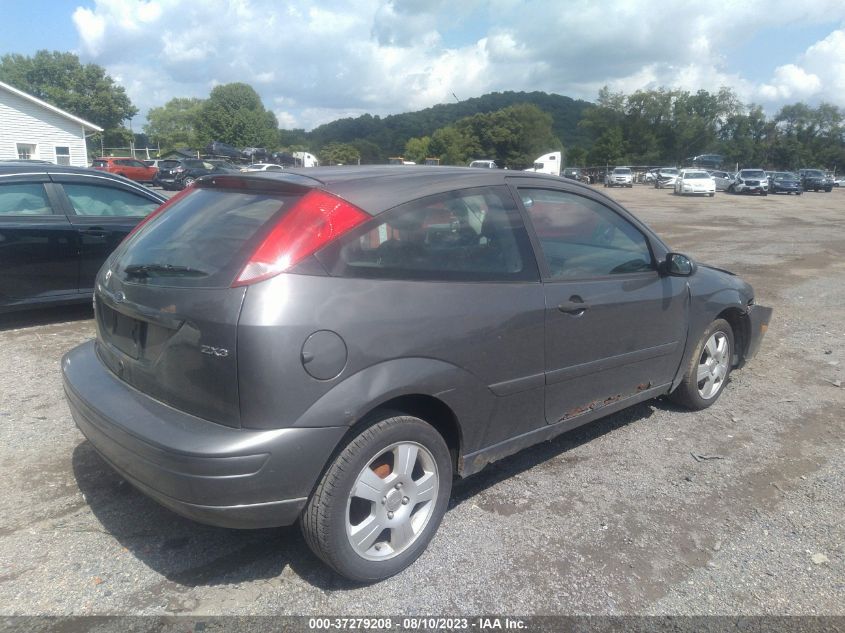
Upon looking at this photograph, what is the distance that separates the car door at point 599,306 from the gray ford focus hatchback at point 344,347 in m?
0.02

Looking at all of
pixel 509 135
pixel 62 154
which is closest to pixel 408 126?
pixel 509 135

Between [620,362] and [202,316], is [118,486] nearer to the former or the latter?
[202,316]

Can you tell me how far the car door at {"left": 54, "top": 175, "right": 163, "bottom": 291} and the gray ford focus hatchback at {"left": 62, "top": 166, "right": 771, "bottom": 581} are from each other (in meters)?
3.61

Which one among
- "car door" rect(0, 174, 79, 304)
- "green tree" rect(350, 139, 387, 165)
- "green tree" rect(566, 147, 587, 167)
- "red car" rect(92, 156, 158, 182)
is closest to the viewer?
"car door" rect(0, 174, 79, 304)

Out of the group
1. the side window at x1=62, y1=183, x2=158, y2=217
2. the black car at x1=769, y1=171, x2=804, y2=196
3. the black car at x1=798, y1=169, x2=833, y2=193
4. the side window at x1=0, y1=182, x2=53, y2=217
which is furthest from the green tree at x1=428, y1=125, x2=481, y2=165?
the side window at x1=0, y1=182, x2=53, y2=217

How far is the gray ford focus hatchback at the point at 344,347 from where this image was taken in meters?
2.52

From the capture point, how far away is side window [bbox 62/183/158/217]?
6859 mm

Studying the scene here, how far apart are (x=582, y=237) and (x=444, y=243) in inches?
46.9

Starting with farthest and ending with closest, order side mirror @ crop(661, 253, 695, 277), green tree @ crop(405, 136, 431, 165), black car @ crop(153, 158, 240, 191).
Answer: green tree @ crop(405, 136, 431, 165) → black car @ crop(153, 158, 240, 191) → side mirror @ crop(661, 253, 695, 277)

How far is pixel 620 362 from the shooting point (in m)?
3.91

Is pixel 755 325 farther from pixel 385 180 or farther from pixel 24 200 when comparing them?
pixel 24 200

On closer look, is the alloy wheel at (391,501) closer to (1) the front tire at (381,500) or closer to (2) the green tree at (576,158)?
(1) the front tire at (381,500)

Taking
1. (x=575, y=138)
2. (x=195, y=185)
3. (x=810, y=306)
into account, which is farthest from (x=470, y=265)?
(x=575, y=138)

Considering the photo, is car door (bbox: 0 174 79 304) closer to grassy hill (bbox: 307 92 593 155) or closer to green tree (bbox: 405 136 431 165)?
grassy hill (bbox: 307 92 593 155)
